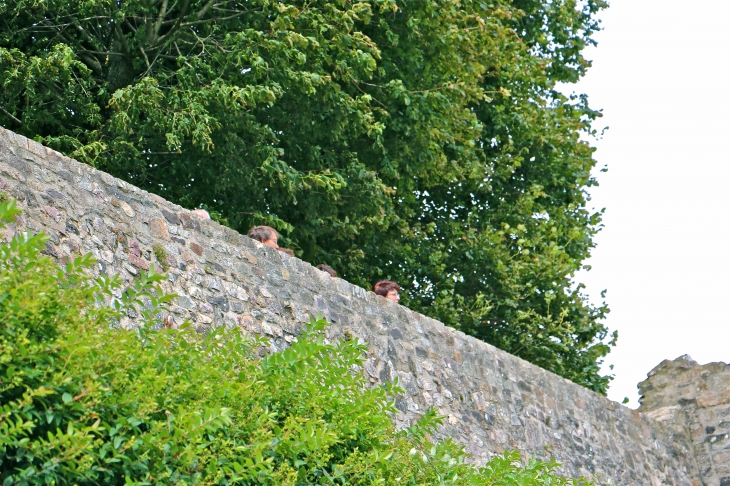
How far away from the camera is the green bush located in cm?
367

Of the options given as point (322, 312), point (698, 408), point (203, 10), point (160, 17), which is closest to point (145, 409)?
point (322, 312)

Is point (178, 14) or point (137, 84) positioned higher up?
point (178, 14)

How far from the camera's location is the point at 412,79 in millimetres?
14188

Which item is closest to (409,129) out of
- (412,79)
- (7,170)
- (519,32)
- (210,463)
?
(412,79)

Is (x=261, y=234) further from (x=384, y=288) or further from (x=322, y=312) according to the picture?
(x=384, y=288)

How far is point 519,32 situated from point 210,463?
15.8 m

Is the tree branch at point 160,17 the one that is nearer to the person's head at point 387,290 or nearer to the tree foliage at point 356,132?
the tree foliage at point 356,132

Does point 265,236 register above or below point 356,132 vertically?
below

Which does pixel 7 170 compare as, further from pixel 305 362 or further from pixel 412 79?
pixel 412 79

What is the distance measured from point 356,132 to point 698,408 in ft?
19.0

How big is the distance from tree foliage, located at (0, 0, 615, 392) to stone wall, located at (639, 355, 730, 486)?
1815 mm

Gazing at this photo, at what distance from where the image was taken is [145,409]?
394 cm

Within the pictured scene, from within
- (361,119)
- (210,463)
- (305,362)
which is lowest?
(210,463)

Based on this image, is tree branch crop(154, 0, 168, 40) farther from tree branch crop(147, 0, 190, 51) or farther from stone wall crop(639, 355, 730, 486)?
stone wall crop(639, 355, 730, 486)
